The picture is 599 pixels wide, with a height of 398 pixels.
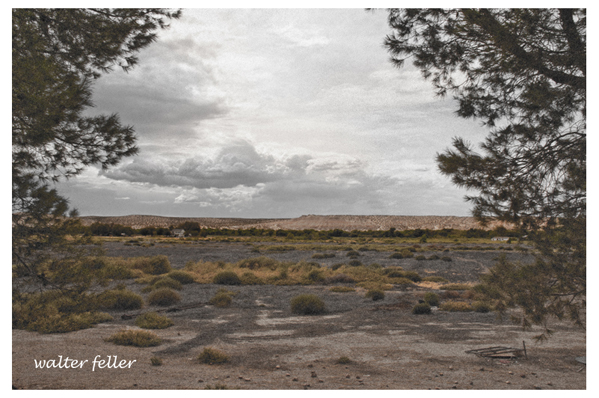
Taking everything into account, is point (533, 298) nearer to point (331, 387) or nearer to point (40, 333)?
point (331, 387)

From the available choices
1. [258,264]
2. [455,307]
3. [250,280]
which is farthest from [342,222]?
[455,307]

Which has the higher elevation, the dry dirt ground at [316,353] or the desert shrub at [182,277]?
the dry dirt ground at [316,353]

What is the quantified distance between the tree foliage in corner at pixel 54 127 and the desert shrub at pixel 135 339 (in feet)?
11.1

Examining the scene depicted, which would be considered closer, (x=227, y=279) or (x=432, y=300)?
(x=432, y=300)

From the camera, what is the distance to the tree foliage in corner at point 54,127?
499 centimetres

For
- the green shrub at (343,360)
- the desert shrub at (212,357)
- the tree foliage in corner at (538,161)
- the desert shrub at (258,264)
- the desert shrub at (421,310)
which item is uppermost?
the tree foliage in corner at (538,161)

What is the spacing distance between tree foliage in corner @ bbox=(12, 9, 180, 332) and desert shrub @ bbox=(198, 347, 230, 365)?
284 centimetres

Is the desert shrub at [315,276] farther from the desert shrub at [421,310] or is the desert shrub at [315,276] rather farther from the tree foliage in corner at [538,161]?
the tree foliage in corner at [538,161]

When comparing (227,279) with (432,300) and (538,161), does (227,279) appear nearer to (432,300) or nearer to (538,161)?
(432,300)

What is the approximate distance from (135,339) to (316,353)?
14.0ft

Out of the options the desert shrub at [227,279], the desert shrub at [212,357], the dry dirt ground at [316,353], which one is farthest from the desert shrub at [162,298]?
the desert shrub at [212,357]

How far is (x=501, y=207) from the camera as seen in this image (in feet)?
19.9

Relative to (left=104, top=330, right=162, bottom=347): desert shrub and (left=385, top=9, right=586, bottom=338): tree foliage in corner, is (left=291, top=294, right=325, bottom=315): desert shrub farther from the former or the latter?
(left=385, top=9, right=586, bottom=338): tree foliage in corner

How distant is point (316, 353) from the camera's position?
8.35 meters
